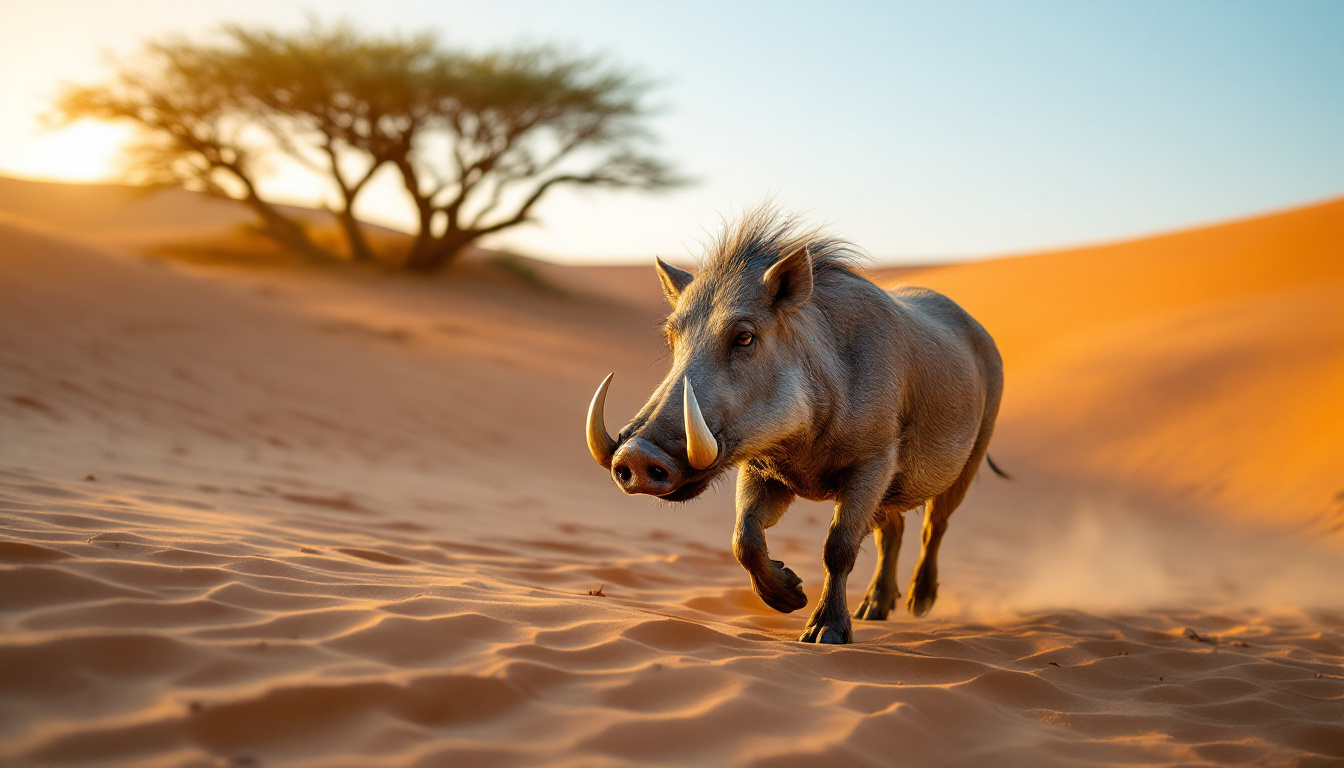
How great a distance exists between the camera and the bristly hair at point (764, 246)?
3871 millimetres

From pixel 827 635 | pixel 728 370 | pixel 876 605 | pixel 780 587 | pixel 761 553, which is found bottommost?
pixel 876 605

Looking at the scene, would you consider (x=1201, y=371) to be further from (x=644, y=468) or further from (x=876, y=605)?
(x=644, y=468)

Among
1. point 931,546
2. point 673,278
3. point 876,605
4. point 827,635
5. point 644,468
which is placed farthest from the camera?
point 931,546

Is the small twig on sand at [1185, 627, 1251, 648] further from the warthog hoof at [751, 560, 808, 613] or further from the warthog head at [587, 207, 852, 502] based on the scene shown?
the warthog head at [587, 207, 852, 502]

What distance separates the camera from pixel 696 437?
2.99m

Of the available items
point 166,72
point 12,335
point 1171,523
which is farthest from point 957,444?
point 166,72

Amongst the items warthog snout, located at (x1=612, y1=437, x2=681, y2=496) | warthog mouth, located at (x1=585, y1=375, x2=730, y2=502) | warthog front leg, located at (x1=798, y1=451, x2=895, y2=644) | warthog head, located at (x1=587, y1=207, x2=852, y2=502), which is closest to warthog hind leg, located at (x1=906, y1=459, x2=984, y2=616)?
warthog front leg, located at (x1=798, y1=451, x2=895, y2=644)

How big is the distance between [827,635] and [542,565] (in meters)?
1.89

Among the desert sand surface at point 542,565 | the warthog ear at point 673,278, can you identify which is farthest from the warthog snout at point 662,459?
the warthog ear at point 673,278

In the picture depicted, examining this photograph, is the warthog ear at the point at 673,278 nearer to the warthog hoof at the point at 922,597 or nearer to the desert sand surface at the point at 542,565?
the desert sand surface at the point at 542,565

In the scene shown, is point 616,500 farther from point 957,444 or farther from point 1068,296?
point 1068,296

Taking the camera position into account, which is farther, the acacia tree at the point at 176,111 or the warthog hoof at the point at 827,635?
the acacia tree at the point at 176,111

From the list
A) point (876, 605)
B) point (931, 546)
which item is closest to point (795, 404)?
point (876, 605)

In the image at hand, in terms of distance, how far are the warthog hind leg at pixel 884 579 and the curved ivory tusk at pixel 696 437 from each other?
75.0 inches
